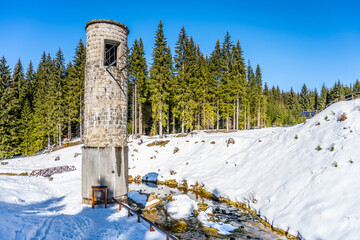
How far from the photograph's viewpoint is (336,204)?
927cm

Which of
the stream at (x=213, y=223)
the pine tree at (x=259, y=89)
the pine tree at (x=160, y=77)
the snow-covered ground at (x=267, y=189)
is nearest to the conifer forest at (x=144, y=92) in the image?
the pine tree at (x=160, y=77)

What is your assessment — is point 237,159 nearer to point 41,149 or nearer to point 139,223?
point 139,223

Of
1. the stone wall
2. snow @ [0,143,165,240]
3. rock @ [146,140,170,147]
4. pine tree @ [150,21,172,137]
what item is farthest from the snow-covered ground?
pine tree @ [150,21,172,137]

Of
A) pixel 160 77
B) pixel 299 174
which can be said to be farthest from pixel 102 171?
pixel 160 77

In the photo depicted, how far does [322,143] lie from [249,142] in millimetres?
9273

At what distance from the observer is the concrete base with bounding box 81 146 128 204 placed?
11.0 m

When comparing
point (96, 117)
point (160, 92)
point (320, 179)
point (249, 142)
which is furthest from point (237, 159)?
point (160, 92)

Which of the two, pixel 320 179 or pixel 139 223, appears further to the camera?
pixel 320 179

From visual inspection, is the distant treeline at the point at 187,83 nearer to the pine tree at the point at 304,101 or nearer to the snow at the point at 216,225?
the snow at the point at 216,225

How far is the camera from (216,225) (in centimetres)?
1126

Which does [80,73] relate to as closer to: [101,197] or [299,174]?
[101,197]

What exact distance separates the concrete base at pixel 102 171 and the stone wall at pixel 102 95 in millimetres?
405

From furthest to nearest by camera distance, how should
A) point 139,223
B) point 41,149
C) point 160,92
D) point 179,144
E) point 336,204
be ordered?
point 41,149
point 160,92
point 179,144
point 336,204
point 139,223

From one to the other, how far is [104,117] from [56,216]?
5.06m
